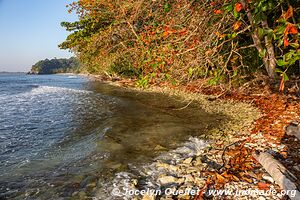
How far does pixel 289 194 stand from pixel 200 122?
5.86 metres

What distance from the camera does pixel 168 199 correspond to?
14.1ft

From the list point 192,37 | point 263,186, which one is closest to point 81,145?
point 192,37

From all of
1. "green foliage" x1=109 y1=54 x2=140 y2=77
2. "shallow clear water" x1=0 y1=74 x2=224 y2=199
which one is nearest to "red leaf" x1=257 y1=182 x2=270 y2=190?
"shallow clear water" x1=0 y1=74 x2=224 y2=199

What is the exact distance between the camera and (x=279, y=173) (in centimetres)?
443

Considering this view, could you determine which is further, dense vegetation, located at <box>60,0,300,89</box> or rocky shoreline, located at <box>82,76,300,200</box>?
dense vegetation, located at <box>60,0,300,89</box>

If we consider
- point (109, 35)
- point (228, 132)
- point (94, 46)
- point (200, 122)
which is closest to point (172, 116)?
point (200, 122)

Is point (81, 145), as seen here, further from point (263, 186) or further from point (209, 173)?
point (263, 186)

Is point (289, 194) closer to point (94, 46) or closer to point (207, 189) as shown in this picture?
point (207, 189)

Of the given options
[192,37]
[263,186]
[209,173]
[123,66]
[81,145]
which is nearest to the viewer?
[263,186]

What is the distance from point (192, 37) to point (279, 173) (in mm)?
4696

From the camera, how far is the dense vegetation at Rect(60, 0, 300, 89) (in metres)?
4.89

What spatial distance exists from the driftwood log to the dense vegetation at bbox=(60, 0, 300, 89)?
1887 mm

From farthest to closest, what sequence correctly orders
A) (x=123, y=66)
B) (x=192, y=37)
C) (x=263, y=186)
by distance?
1. (x=123, y=66)
2. (x=192, y=37)
3. (x=263, y=186)

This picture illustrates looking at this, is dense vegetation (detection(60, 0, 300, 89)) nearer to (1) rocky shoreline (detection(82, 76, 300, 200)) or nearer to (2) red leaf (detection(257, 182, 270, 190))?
(1) rocky shoreline (detection(82, 76, 300, 200))
